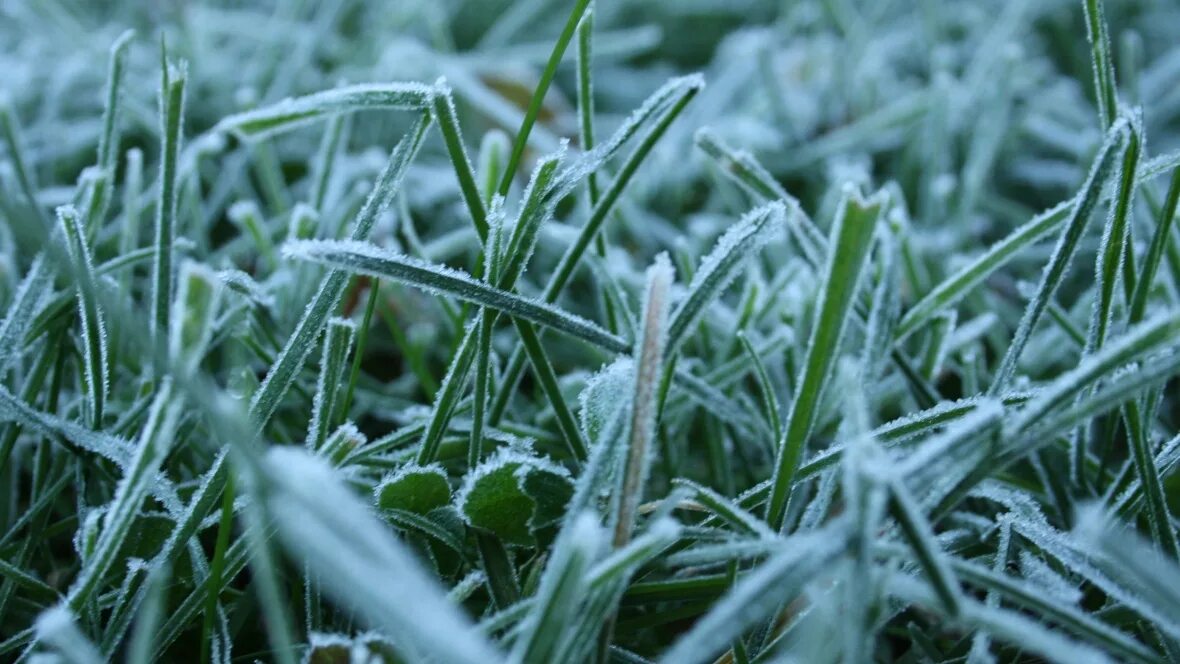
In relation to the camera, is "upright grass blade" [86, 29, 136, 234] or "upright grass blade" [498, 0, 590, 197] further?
"upright grass blade" [86, 29, 136, 234]

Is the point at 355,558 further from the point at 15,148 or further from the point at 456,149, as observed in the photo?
the point at 15,148

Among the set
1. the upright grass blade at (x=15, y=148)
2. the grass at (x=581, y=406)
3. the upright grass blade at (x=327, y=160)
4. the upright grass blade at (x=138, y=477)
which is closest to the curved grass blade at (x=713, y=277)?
the grass at (x=581, y=406)

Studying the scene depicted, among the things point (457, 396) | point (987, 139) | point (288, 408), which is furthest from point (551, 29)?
point (457, 396)

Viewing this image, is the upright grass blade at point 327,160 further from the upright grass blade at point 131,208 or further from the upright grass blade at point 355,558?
the upright grass blade at point 355,558

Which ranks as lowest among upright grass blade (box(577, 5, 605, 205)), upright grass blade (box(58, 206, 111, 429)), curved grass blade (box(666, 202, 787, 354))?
curved grass blade (box(666, 202, 787, 354))

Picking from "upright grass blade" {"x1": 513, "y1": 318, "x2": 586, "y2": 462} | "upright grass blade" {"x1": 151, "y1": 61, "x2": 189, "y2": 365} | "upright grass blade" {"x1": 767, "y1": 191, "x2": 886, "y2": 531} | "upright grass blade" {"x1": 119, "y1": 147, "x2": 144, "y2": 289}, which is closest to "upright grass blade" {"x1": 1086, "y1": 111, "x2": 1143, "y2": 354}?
"upright grass blade" {"x1": 767, "y1": 191, "x2": 886, "y2": 531}

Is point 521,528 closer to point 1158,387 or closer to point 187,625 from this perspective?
point 187,625

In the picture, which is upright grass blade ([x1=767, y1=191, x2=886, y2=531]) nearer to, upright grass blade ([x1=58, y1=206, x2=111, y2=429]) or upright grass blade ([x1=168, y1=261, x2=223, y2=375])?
upright grass blade ([x1=168, y1=261, x2=223, y2=375])

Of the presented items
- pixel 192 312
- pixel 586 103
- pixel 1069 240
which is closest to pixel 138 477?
pixel 192 312
